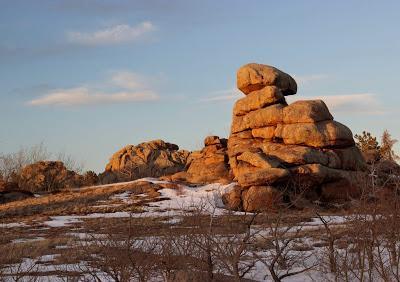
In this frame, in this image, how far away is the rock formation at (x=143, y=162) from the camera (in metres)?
51.0

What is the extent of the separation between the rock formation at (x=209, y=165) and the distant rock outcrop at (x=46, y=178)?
11.8m

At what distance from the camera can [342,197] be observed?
3509 cm

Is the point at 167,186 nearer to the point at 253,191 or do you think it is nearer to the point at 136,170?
the point at 253,191

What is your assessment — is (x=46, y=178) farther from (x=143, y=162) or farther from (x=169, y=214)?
(x=169, y=214)

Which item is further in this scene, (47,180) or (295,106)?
(47,180)

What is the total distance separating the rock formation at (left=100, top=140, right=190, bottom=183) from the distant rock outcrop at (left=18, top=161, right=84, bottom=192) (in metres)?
3.16

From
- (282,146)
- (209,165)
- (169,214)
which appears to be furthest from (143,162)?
(169,214)

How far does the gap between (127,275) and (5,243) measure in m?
12.5

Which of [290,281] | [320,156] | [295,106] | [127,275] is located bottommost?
[290,281]

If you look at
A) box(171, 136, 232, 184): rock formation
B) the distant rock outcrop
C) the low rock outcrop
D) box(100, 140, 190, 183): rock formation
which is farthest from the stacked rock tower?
the distant rock outcrop

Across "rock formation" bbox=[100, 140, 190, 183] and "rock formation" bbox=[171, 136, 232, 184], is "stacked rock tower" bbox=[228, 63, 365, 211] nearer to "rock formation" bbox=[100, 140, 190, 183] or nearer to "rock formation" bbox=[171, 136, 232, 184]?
"rock formation" bbox=[171, 136, 232, 184]

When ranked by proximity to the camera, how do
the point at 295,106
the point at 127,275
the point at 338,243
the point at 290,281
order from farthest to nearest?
1. the point at 295,106
2. the point at 338,243
3. the point at 290,281
4. the point at 127,275

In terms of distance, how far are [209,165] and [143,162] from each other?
12.3 meters

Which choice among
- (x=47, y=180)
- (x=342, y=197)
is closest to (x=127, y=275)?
(x=342, y=197)
